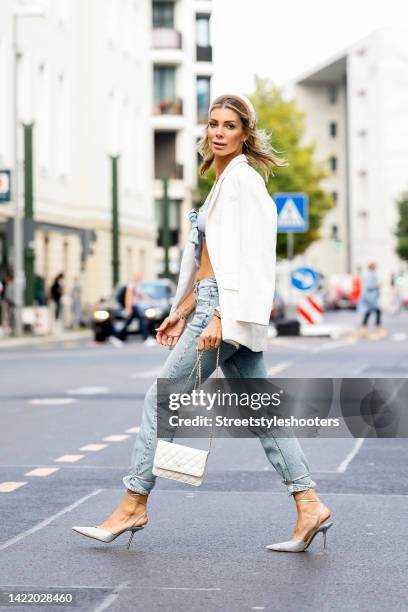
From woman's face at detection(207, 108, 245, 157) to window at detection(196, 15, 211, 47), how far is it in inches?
3060

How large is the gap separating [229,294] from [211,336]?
0.19 meters

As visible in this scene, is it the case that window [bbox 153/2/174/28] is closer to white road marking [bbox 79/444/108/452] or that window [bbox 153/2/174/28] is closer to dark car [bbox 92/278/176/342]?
dark car [bbox 92/278/176/342]

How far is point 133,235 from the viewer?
60219 millimetres

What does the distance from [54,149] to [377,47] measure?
62503 millimetres

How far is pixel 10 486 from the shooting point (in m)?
8.91

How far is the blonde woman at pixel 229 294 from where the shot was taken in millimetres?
6219

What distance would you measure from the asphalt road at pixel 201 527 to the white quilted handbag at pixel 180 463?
0.36m

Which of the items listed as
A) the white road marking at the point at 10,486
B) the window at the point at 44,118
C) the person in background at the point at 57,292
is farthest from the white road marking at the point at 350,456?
the window at the point at 44,118

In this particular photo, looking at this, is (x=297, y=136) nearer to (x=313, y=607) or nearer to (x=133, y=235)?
(x=133, y=235)

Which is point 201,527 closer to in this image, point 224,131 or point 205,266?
point 205,266

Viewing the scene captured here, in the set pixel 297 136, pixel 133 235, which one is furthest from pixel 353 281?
pixel 133 235

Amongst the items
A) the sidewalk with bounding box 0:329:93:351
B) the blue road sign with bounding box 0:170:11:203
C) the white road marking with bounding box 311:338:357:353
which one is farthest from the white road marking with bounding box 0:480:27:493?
the blue road sign with bounding box 0:170:11:203

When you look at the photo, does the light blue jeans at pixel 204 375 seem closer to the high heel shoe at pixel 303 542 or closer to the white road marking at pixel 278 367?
the high heel shoe at pixel 303 542

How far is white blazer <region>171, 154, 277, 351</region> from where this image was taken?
6.20m
